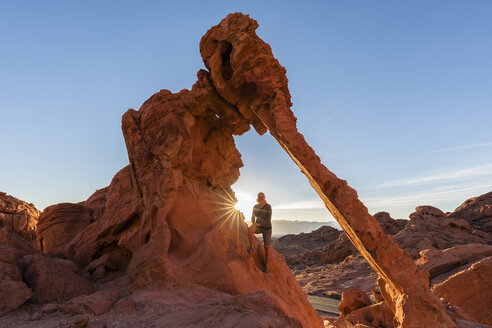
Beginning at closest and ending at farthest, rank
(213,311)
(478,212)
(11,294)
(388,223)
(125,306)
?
(213,311), (125,306), (11,294), (478,212), (388,223)

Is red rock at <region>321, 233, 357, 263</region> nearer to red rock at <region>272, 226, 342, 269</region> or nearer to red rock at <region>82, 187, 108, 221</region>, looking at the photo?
red rock at <region>272, 226, 342, 269</region>

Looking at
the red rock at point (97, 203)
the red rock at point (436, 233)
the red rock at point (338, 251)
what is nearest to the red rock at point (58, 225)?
the red rock at point (97, 203)

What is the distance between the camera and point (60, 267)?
6984 mm

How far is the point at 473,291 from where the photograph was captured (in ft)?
29.5

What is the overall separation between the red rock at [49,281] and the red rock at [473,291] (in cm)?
1184

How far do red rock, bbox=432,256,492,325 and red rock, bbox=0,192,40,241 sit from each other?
784 inches

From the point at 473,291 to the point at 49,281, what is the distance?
13038 millimetres

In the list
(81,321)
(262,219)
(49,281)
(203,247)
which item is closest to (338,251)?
(262,219)

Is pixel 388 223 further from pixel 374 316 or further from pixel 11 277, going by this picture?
pixel 11 277

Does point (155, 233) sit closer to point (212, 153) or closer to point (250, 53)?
point (212, 153)

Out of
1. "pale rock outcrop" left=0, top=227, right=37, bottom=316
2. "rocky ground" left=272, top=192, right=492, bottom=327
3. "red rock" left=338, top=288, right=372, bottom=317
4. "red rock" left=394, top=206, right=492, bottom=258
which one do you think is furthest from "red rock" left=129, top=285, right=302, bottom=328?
"red rock" left=394, top=206, right=492, bottom=258

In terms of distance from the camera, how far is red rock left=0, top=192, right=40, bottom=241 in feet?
45.6

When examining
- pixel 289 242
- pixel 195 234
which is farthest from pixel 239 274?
pixel 289 242

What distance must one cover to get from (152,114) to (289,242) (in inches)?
1890
